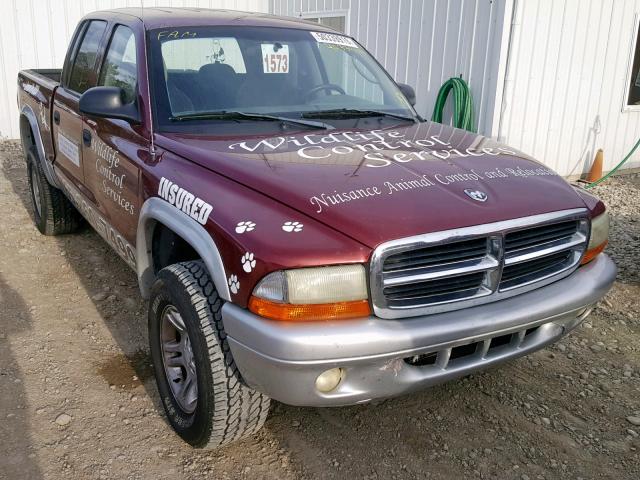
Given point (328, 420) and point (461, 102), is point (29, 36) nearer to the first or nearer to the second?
point (461, 102)

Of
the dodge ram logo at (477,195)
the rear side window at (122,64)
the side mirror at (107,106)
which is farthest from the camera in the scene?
the rear side window at (122,64)

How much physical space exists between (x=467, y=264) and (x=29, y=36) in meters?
10.0

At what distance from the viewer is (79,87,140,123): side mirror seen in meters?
3.20

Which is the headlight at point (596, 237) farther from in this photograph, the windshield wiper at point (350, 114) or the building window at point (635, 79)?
the building window at point (635, 79)

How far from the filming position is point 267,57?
3625 millimetres

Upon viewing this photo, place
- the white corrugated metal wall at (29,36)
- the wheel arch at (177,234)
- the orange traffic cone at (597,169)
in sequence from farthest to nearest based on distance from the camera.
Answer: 1. the white corrugated metal wall at (29,36)
2. the orange traffic cone at (597,169)
3. the wheel arch at (177,234)

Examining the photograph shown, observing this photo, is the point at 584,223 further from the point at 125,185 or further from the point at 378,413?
the point at 125,185

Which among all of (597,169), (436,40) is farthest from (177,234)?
(597,169)

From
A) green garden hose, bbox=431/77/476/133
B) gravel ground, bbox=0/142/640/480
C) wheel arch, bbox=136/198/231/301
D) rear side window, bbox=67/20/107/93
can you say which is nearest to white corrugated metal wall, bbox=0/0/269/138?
green garden hose, bbox=431/77/476/133

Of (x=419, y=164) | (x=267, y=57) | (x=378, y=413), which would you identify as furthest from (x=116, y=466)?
(x=267, y=57)

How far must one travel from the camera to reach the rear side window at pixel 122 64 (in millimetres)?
3512

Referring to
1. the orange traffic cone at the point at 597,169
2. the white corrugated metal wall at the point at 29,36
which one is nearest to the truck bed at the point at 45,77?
the white corrugated metal wall at the point at 29,36

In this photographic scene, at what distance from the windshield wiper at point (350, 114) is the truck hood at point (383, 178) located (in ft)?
0.78

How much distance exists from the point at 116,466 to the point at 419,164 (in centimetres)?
190
